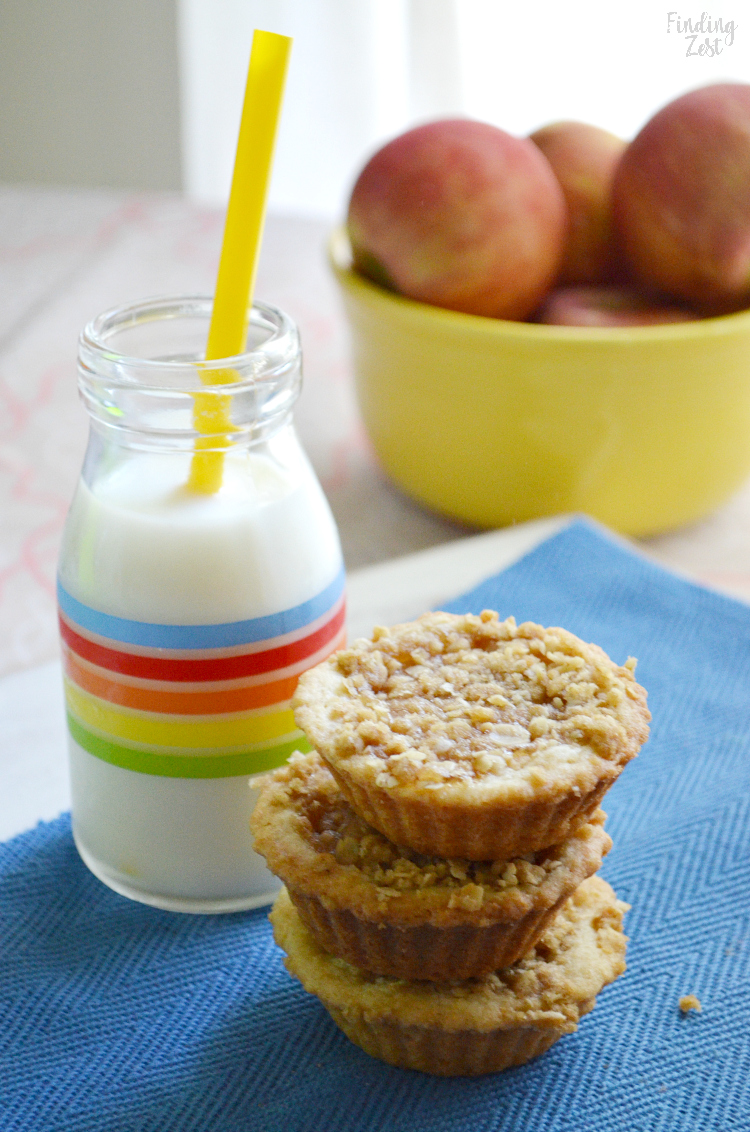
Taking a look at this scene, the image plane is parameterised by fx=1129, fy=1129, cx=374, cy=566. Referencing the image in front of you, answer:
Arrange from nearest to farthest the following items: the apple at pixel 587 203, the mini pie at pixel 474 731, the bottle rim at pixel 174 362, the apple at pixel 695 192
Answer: the mini pie at pixel 474 731 < the bottle rim at pixel 174 362 < the apple at pixel 695 192 < the apple at pixel 587 203

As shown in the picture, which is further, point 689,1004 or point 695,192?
point 695,192

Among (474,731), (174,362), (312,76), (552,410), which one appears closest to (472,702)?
(474,731)

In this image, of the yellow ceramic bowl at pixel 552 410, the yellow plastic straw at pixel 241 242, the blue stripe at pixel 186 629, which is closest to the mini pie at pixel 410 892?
the blue stripe at pixel 186 629

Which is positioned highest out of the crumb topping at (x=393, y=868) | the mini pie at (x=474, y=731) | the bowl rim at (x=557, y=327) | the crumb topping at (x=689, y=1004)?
the bowl rim at (x=557, y=327)

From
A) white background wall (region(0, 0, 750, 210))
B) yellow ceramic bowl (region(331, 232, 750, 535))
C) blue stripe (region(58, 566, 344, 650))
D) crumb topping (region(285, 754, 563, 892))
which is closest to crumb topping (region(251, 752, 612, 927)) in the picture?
crumb topping (region(285, 754, 563, 892))

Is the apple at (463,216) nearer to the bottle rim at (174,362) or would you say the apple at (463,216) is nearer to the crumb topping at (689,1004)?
the bottle rim at (174,362)

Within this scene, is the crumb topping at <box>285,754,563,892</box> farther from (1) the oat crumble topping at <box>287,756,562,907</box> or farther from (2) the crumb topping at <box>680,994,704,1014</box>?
(2) the crumb topping at <box>680,994,704,1014</box>

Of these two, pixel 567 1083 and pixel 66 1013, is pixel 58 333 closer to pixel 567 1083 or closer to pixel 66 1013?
pixel 66 1013

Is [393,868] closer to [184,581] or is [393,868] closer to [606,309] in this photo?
Answer: [184,581]
